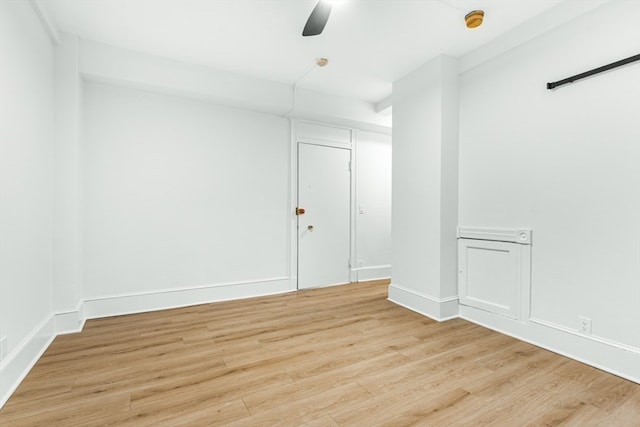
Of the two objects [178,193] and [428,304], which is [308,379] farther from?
[178,193]

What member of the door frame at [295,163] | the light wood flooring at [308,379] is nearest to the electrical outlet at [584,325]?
the light wood flooring at [308,379]

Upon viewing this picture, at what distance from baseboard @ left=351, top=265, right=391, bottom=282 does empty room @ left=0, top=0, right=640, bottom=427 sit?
0.41 meters

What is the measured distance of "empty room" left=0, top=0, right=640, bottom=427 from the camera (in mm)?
1870

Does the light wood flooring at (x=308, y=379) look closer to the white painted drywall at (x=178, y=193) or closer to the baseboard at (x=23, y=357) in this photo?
the baseboard at (x=23, y=357)

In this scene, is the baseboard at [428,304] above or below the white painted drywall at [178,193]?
below

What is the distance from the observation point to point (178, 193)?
138 inches

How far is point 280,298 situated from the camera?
3867 millimetres

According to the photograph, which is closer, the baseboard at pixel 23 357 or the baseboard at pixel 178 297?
the baseboard at pixel 23 357

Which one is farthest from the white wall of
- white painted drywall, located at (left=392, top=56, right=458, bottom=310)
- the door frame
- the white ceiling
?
white painted drywall, located at (left=392, top=56, right=458, bottom=310)

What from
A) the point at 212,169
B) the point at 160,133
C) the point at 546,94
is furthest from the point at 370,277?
the point at 160,133

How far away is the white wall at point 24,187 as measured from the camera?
72.0 inches

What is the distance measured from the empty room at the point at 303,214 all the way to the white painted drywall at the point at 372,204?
2.09ft

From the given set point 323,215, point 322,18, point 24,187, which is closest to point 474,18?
point 322,18

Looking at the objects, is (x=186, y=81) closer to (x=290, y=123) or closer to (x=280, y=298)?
(x=290, y=123)
